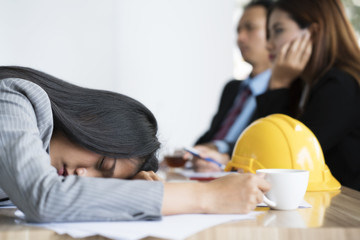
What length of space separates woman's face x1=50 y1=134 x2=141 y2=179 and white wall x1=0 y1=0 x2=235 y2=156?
3601mm

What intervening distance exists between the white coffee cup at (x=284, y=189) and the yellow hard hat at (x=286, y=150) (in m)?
0.26

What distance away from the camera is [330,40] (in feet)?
5.97

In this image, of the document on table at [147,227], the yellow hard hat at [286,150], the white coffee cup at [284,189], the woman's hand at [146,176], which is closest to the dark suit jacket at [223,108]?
the yellow hard hat at [286,150]

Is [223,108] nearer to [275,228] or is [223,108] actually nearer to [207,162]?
[207,162]

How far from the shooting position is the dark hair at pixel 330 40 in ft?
5.90

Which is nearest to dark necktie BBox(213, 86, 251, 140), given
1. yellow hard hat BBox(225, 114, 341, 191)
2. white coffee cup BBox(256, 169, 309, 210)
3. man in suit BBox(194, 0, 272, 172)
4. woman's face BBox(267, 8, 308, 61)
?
man in suit BBox(194, 0, 272, 172)

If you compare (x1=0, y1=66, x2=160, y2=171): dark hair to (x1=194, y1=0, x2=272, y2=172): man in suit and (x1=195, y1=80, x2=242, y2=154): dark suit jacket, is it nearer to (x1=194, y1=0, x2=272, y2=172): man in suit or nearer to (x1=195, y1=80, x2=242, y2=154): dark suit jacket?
(x1=194, y1=0, x2=272, y2=172): man in suit

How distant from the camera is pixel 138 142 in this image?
2.97ft

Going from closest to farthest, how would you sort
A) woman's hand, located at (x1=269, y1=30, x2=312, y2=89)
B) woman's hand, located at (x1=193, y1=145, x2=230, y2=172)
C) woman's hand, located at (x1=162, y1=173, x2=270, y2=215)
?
woman's hand, located at (x1=162, y1=173, x2=270, y2=215)
woman's hand, located at (x1=193, y1=145, x2=230, y2=172)
woman's hand, located at (x1=269, y1=30, x2=312, y2=89)

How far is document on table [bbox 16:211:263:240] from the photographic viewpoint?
0.61m

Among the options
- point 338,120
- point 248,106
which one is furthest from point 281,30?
point 248,106

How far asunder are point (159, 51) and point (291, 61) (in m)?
2.77

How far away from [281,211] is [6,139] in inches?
19.3

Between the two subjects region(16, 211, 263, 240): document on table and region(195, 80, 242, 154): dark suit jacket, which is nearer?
region(16, 211, 263, 240): document on table
